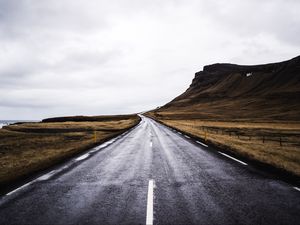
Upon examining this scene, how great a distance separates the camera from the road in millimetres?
5914

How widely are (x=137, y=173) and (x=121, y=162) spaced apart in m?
2.79

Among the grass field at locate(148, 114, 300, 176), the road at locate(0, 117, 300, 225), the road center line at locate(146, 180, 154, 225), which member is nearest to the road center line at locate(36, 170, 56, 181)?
the road at locate(0, 117, 300, 225)

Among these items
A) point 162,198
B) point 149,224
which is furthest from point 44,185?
point 149,224

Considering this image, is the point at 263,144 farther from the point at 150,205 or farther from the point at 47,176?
the point at 150,205

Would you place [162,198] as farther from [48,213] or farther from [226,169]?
[226,169]

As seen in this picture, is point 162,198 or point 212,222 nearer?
point 212,222

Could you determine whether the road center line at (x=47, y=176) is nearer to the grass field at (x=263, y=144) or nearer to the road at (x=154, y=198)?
the road at (x=154, y=198)

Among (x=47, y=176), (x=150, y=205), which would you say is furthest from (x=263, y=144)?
(x=150, y=205)

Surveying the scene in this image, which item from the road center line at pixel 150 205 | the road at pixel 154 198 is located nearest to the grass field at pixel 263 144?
→ the road at pixel 154 198

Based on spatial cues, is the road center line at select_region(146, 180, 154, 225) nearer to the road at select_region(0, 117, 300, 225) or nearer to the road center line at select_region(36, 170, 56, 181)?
the road at select_region(0, 117, 300, 225)

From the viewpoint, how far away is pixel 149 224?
18.2 feet

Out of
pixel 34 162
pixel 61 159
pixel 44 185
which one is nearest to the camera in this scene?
pixel 44 185

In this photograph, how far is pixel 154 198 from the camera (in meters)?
7.30

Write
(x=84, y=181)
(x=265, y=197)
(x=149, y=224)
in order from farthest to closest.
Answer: (x=84, y=181), (x=265, y=197), (x=149, y=224)
